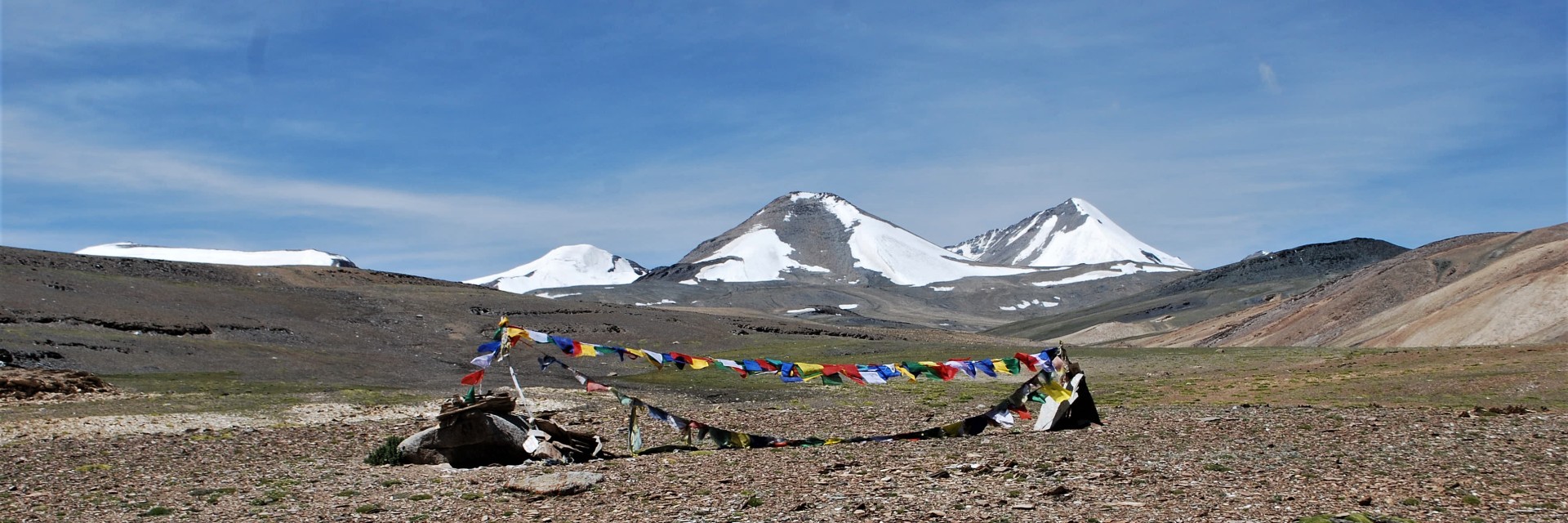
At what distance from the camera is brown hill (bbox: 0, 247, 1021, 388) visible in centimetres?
3819

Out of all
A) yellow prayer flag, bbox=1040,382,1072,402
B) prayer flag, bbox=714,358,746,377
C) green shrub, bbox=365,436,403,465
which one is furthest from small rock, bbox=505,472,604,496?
yellow prayer flag, bbox=1040,382,1072,402

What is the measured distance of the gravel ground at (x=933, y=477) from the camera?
11188mm

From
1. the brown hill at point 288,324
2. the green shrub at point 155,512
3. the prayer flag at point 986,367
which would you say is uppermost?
the brown hill at point 288,324

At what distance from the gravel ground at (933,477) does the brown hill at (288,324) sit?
62.3ft

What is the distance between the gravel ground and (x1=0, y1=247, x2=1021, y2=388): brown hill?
19004 mm

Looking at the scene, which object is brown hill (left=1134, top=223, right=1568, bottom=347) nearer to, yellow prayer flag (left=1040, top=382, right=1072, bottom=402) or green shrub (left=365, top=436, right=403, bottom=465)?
yellow prayer flag (left=1040, top=382, right=1072, bottom=402)

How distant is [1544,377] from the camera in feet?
71.4

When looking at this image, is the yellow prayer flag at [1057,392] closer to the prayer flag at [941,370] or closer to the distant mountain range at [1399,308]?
the prayer flag at [941,370]

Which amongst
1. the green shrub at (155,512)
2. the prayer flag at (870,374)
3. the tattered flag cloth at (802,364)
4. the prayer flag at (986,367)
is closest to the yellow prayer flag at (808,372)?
the tattered flag cloth at (802,364)

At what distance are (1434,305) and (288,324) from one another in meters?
→ 52.6

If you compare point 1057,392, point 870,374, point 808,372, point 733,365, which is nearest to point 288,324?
point 733,365

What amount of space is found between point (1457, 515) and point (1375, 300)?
59.3m

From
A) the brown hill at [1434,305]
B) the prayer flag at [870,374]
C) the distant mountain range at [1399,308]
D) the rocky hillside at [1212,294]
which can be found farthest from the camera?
the rocky hillside at [1212,294]

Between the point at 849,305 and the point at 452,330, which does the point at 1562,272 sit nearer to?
the point at 452,330
